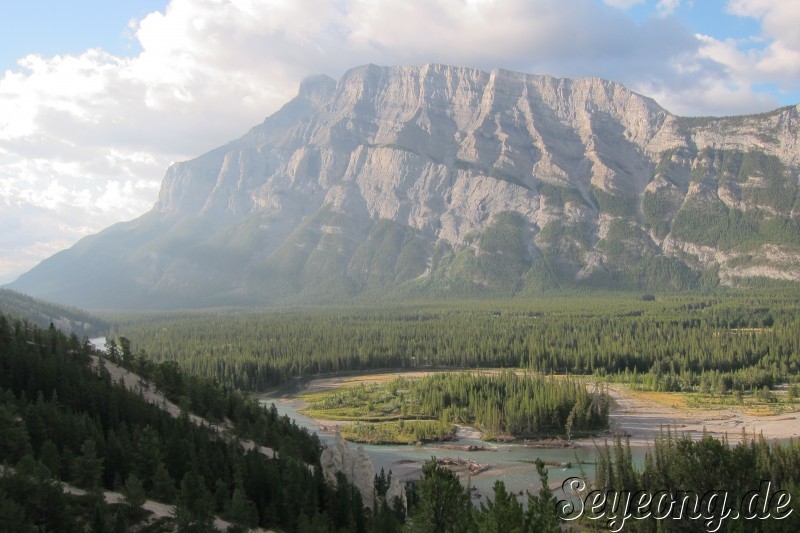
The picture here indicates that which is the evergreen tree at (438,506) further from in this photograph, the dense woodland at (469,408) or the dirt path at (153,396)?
the dense woodland at (469,408)

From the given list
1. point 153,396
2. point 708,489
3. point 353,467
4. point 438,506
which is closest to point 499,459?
point 353,467

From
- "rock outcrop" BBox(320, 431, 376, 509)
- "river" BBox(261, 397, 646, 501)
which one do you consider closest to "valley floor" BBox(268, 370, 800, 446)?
"river" BBox(261, 397, 646, 501)

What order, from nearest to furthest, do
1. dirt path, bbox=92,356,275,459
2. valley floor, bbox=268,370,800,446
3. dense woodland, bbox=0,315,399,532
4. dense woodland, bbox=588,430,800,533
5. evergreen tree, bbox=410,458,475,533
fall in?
1. evergreen tree, bbox=410,458,475,533
2. dense woodland, bbox=0,315,399,532
3. dense woodland, bbox=588,430,800,533
4. dirt path, bbox=92,356,275,459
5. valley floor, bbox=268,370,800,446

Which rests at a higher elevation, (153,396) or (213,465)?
(153,396)

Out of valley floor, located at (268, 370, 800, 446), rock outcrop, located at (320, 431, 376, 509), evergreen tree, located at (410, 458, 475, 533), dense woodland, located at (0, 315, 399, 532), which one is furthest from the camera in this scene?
valley floor, located at (268, 370, 800, 446)

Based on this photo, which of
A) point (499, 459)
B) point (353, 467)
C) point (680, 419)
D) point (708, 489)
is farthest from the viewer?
point (680, 419)

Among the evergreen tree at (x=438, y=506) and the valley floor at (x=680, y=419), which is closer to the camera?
the evergreen tree at (x=438, y=506)

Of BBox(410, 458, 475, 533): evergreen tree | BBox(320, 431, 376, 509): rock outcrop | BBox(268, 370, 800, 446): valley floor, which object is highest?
BBox(410, 458, 475, 533): evergreen tree

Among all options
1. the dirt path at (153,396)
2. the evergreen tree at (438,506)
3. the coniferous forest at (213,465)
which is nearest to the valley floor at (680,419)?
the coniferous forest at (213,465)

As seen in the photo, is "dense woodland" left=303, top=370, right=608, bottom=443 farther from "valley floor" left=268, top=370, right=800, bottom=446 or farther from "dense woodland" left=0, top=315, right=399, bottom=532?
"dense woodland" left=0, top=315, right=399, bottom=532

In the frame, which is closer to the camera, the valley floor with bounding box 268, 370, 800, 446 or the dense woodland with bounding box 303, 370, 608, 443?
the valley floor with bounding box 268, 370, 800, 446

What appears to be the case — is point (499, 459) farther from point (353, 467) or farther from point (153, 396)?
point (153, 396)
